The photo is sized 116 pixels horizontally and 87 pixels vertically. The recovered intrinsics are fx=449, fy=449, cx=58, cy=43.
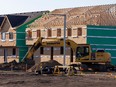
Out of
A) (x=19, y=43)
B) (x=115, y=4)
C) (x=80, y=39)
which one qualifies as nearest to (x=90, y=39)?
(x=80, y=39)

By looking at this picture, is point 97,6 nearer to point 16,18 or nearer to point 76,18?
point 76,18

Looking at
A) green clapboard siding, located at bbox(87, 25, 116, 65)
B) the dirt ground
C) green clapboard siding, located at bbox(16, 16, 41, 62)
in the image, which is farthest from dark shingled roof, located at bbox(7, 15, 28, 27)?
the dirt ground

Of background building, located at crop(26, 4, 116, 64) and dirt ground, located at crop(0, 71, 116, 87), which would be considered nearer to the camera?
dirt ground, located at crop(0, 71, 116, 87)

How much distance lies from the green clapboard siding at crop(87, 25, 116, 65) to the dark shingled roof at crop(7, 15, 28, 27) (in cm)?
1987

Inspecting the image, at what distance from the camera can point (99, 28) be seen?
6369cm

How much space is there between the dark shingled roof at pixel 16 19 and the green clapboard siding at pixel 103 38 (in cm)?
1987

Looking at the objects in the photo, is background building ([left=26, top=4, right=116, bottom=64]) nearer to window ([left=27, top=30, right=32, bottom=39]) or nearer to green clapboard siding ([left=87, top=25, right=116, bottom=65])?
green clapboard siding ([left=87, top=25, right=116, bottom=65])

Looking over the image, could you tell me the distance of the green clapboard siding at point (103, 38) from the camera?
63.3m

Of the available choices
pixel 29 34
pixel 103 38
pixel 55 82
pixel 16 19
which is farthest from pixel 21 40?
pixel 55 82

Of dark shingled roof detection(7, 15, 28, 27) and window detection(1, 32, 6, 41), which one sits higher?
dark shingled roof detection(7, 15, 28, 27)

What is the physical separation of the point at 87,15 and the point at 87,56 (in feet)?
41.5

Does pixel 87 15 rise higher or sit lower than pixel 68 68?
higher

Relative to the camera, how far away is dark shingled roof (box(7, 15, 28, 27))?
7925 cm

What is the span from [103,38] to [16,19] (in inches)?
844
